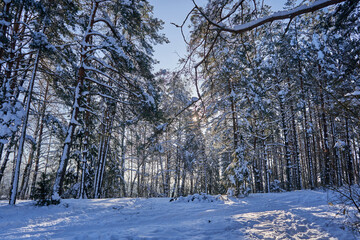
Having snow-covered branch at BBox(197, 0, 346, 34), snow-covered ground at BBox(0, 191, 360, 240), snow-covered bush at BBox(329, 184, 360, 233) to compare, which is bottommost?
snow-covered ground at BBox(0, 191, 360, 240)

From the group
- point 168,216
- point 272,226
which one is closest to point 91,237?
point 168,216

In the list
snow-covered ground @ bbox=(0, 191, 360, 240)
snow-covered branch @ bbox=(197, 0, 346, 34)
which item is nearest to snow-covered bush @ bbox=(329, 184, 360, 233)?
snow-covered ground @ bbox=(0, 191, 360, 240)

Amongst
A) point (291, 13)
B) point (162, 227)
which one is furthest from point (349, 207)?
point (291, 13)

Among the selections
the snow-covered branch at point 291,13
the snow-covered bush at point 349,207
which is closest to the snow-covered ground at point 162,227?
the snow-covered bush at point 349,207

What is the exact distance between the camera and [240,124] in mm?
9875

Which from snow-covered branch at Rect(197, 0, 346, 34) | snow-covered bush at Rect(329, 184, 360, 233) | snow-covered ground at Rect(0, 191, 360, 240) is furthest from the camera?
snow-covered ground at Rect(0, 191, 360, 240)

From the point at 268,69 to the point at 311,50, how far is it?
111 inches

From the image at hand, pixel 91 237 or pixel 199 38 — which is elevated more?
pixel 199 38

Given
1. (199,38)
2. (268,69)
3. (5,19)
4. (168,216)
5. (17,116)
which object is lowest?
(168,216)

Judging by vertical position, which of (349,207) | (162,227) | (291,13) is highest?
(291,13)

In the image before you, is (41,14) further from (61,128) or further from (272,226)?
(272,226)

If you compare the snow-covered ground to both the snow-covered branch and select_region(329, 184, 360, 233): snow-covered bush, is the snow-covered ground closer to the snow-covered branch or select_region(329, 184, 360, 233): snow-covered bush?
select_region(329, 184, 360, 233): snow-covered bush

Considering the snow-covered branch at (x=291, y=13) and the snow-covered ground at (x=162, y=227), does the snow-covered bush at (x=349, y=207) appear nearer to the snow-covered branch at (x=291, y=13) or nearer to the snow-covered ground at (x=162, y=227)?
the snow-covered ground at (x=162, y=227)

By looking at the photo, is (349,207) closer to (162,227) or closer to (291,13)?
(162,227)
